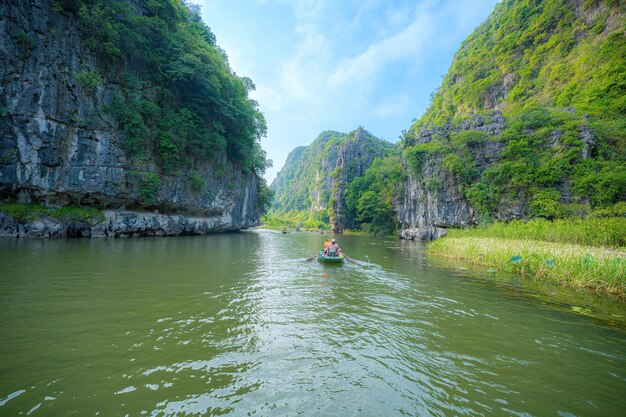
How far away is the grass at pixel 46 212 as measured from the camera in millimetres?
17875

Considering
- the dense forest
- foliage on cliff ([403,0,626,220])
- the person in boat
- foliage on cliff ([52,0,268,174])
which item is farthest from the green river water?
foliage on cliff ([52,0,268,174])

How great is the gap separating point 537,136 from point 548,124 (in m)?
1.43

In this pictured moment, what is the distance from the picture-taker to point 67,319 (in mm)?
4977

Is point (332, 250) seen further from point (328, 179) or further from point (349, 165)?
point (328, 179)

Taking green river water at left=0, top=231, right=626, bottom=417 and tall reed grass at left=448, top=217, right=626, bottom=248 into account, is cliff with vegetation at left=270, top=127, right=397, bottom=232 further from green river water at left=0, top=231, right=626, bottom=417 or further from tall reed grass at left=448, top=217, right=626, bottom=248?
green river water at left=0, top=231, right=626, bottom=417

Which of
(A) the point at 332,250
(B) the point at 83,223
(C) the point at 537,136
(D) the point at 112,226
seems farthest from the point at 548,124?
(B) the point at 83,223

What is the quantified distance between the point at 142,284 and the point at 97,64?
23016mm

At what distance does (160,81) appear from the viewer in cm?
A: 2558

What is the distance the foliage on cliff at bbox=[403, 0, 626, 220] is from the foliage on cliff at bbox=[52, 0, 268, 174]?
24.4 metres

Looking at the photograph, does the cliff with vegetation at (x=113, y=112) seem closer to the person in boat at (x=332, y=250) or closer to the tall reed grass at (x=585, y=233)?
the person in boat at (x=332, y=250)

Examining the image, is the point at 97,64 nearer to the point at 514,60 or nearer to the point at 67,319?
the point at 67,319

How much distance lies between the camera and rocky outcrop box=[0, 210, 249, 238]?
17906 millimetres

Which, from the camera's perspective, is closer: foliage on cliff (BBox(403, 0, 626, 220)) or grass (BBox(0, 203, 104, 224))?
grass (BBox(0, 203, 104, 224))

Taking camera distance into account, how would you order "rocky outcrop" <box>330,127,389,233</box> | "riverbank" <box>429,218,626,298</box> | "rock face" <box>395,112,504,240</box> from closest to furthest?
"riverbank" <box>429,218,626,298</box>
"rock face" <box>395,112,504,240</box>
"rocky outcrop" <box>330,127,389,233</box>
